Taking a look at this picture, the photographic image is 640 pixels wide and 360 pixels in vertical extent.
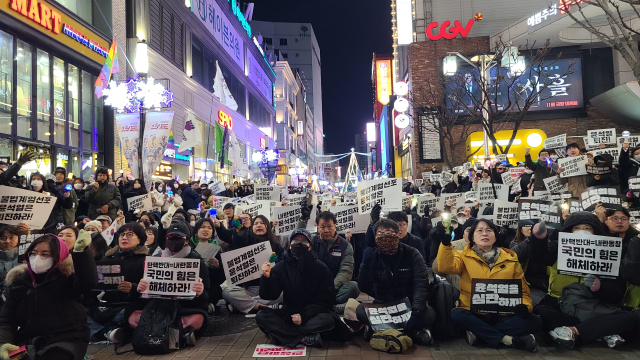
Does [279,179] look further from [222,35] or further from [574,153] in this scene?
[574,153]

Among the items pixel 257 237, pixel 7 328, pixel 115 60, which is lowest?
pixel 7 328

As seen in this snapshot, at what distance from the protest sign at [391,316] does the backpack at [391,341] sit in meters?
0.11

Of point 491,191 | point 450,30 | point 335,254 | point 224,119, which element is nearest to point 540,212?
point 335,254

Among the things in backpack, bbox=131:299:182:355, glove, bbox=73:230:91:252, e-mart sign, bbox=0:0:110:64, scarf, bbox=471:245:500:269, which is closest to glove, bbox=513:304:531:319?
scarf, bbox=471:245:500:269

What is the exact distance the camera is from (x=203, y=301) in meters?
5.87

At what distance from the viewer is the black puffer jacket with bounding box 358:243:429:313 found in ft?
18.5

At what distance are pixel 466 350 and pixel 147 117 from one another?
1046 centimetres

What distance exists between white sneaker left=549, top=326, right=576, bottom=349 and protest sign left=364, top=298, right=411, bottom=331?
165 cm

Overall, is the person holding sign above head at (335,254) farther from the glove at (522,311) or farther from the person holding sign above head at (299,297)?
the glove at (522,311)

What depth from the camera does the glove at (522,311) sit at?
5234 mm

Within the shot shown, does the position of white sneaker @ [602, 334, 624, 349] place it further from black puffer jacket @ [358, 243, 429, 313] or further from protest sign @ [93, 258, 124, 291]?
protest sign @ [93, 258, 124, 291]

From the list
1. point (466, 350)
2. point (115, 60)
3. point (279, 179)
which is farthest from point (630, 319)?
point (279, 179)

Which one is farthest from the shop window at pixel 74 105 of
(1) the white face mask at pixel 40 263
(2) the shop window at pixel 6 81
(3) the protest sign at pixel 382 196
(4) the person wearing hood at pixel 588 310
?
(4) the person wearing hood at pixel 588 310

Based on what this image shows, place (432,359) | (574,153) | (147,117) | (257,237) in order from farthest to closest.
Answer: (147,117), (574,153), (257,237), (432,359)
